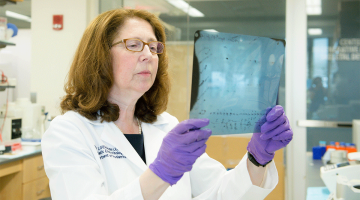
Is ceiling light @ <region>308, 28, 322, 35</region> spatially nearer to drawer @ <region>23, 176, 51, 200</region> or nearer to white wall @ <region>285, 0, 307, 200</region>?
white wall @ <region>285, 0, 307, 200</region>

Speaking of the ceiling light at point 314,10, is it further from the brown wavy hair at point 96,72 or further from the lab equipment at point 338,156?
the brown wavy hair at point 96,72

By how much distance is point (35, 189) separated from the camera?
2805 mm

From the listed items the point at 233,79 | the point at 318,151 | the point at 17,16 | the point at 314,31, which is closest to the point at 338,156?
the point at 318,151

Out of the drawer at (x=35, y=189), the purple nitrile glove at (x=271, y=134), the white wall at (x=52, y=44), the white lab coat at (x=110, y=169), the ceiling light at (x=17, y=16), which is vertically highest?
the ceiling light at (x=17, y=16)

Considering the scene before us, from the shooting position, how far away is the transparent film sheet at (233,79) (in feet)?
3.29

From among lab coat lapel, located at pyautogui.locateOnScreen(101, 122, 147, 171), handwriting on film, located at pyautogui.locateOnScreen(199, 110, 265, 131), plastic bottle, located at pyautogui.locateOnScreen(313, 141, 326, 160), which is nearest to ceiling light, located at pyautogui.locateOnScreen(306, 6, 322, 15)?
plastic bottle, located at pyautogui.locateOnScreen(313, 141, 326, 160)

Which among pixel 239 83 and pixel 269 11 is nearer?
pixel 239 83

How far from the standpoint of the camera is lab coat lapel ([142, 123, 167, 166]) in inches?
50.6

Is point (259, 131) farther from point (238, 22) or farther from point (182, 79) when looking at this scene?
point (238, 22)

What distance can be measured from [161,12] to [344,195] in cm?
241

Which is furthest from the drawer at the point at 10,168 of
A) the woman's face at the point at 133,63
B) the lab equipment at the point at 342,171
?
the lab equipment at the point at 342,171

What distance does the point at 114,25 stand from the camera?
1269 mm

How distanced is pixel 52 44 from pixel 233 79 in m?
3.18

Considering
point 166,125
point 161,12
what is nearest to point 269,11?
point 161,12
